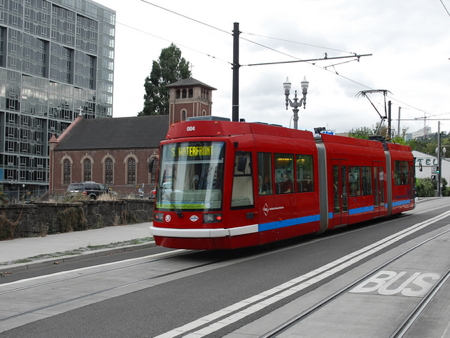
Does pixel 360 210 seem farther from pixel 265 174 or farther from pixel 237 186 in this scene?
pixel 237 186

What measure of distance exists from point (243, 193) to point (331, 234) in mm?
6417

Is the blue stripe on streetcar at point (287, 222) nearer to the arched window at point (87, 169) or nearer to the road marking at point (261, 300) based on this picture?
the road marking at point (261, 300)

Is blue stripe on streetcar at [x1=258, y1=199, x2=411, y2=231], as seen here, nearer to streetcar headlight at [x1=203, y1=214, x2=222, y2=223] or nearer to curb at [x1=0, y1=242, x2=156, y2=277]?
streetcar headlight at [x1=203, y1=214, x2=222, y2=223]

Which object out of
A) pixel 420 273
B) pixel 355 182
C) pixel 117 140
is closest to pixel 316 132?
pixel 355 182

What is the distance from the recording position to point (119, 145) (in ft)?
292

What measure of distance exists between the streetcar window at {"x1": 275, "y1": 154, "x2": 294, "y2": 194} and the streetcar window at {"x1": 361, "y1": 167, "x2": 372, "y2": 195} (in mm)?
5715

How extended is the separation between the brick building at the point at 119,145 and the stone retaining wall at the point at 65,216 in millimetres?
59247

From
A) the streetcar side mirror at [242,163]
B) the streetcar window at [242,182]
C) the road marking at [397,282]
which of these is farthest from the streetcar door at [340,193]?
the road marking at [397,282]

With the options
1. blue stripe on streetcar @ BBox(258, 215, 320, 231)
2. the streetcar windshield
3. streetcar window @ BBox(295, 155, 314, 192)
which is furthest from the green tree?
the streetcar windshield

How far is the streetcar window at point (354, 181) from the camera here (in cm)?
1817

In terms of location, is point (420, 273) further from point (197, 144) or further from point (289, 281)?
point (197, 144)

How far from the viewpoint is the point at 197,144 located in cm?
1214

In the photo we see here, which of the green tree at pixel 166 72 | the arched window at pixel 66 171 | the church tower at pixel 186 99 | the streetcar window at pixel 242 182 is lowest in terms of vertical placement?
the streetcar window at pixel 242 182

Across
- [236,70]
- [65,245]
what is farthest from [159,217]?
[236,70]
